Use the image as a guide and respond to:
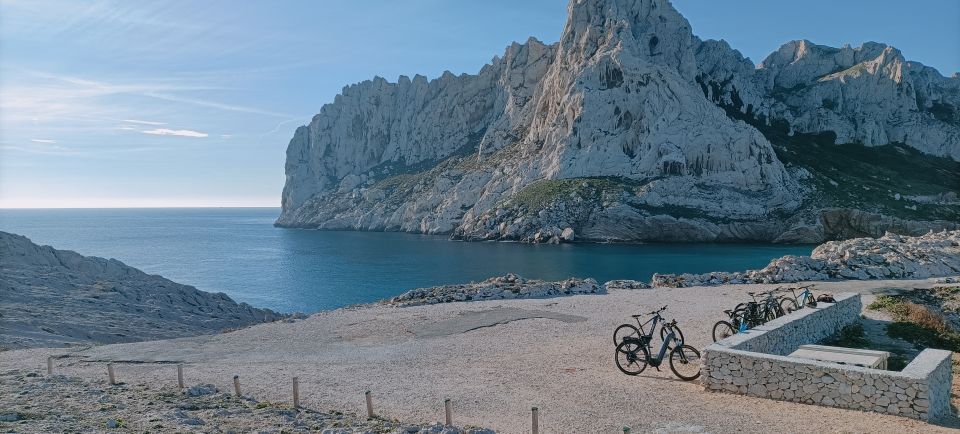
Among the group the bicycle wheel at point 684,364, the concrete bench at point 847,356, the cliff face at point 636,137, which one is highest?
the cliff face at point 636,137

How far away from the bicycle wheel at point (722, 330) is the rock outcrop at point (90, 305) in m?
22.7

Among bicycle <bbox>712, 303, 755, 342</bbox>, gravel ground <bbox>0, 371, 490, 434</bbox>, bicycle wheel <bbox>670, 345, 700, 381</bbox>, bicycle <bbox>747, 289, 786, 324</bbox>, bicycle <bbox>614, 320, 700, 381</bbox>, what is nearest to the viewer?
gravel ground <bbox>0, 371, 490, 434</bbox>

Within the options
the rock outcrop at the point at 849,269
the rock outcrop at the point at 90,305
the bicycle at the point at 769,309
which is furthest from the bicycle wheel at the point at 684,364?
the rock outcrop at the point at 90,305

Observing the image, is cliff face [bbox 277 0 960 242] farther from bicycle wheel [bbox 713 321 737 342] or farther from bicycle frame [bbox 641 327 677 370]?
bicycle frame [bbox 641 327 677 370]

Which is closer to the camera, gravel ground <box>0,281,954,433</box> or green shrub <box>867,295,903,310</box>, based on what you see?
gravel ground <box>0,281,954,433</box>

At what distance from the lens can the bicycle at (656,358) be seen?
49.1 feet

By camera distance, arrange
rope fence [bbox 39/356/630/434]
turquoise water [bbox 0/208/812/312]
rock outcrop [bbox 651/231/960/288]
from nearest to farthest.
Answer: rope fence [bbox 39/356/630/434] < rock outcrop [bbox 651/231/960/288] < turquoise water [bbox 0/208/812/312]

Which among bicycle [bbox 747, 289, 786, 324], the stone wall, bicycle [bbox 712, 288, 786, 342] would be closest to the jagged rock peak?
bicycle [bbox 747, 289, 786, 324]

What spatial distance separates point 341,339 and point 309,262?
6035 centimetres

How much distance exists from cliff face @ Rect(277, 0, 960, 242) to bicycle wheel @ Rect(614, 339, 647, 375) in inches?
2994

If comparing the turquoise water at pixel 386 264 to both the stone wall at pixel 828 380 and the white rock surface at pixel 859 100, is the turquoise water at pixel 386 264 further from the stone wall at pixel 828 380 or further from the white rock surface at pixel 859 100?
the white rock surface at pixel 859 100

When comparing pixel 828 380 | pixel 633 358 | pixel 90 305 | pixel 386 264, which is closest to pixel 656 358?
pixel 633 358

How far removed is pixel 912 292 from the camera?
1095 inches

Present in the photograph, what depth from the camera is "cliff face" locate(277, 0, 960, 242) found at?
92375 millimetres
